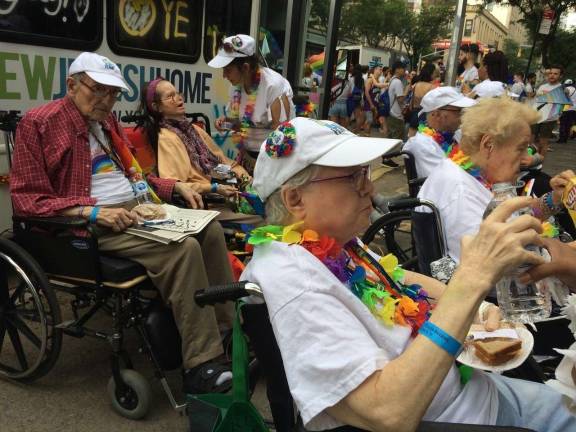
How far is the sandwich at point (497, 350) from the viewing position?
5.16 feet

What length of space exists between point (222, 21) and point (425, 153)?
223 centimetres

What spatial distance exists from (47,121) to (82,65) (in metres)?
0.35

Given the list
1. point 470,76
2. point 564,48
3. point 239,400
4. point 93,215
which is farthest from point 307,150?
point 564,48

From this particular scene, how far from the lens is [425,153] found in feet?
13.5

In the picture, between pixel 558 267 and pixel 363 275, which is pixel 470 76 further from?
pixel 363 275

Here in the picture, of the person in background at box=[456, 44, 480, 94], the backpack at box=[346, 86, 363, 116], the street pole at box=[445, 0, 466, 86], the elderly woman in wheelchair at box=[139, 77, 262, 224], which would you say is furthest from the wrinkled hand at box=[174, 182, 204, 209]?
the backpack at box=[346, 86, 363, 116]

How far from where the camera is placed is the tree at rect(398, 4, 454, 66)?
1747 inches

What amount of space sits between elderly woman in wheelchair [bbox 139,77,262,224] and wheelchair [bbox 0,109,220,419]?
3.27 feet

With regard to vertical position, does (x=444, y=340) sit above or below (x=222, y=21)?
below

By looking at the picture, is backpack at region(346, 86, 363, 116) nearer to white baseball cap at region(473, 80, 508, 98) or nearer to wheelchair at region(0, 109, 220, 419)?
white baseball cap at region(473, 80, 508, 98)

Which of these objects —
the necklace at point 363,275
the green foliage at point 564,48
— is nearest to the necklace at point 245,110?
the necklace at point 363,275

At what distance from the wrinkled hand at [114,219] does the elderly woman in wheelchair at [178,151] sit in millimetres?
892

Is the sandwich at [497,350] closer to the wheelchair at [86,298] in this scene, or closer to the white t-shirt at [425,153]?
the wheelchair at [86,298]

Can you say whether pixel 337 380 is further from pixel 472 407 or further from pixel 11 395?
pixel 11 395
